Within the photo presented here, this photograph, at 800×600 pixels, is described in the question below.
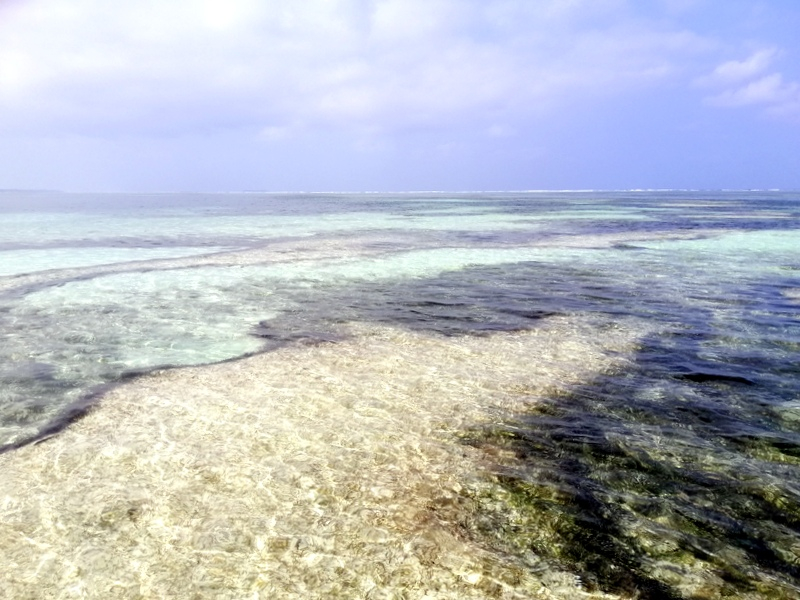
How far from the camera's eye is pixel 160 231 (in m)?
36.4

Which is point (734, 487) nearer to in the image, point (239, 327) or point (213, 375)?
point (213, 375)

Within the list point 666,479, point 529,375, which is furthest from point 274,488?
point 529,375

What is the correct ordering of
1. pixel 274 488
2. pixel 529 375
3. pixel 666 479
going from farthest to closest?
1. pixel 529 375
2. pixel 666 479
3. pixel 274 488

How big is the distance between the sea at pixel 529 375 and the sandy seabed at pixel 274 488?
0.07 metres

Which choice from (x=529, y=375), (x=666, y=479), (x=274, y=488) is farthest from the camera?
(x=529, y=375)

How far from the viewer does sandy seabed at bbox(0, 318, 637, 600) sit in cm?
437

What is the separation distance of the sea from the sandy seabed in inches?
2.6

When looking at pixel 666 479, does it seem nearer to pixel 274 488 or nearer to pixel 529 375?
pixel 529 375

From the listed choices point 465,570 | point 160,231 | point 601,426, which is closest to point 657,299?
point 601,426

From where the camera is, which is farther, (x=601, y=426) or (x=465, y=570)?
(x=601, y=426)

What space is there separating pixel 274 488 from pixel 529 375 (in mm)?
4685

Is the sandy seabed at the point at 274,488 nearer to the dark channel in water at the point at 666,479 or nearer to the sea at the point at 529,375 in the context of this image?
the sea at the point at 529,375

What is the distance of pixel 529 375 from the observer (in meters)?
8.95

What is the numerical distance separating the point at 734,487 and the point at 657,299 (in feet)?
32.2
